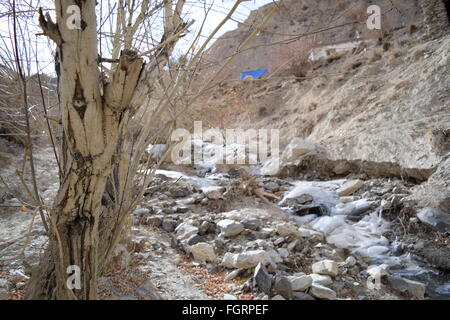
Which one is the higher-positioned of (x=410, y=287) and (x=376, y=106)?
(x=376, y=106)

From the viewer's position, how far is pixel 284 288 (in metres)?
2.16

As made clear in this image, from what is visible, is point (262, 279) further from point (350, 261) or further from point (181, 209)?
point (181, 209)

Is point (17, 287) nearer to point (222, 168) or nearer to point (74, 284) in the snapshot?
point (74, 284)

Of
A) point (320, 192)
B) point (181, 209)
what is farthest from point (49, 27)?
point (320, 192)

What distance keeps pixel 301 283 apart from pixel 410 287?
918 millimetres

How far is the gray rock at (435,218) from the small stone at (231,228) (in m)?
1.89

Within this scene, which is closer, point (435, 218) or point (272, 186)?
point (435, 218)

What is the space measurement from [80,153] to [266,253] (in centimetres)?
186

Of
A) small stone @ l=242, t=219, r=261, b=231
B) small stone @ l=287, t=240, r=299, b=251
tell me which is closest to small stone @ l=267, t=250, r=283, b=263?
small stone @ l=287, t=240, r=299, b=251

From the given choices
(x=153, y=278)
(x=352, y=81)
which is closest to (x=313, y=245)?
(x=153, y=278)

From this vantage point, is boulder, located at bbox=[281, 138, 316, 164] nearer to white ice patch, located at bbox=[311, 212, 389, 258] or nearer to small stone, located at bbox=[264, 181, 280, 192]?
small stone, located at bbox=[264, 181, 280, 192]

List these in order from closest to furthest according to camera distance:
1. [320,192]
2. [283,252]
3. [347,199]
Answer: [283,252] < [347,199] < [320,192]

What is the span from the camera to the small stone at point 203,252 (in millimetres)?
2852

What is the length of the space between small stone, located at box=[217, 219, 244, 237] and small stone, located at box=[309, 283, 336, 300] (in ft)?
3.77
